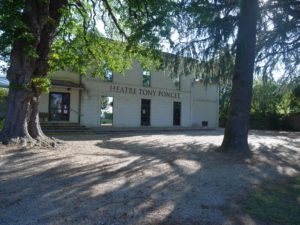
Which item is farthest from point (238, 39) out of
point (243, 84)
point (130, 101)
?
point (130, 101)

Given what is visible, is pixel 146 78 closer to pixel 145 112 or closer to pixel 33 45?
pixel 145 112

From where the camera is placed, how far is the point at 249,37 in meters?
11.3

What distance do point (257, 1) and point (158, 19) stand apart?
144 inches

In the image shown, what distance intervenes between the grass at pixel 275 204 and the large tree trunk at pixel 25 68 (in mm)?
7021

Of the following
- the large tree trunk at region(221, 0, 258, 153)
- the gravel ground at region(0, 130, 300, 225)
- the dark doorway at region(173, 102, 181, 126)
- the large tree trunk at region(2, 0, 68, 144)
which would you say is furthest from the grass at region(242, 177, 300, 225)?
the dark doorway at region(173, 102, 181, 126)

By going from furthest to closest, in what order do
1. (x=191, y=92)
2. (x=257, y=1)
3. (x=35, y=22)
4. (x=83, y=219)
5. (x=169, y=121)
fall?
(x=191, y=92), (x=169, y=121), (x=257, y=1), (x=35, y=22), (x=83, y=219)

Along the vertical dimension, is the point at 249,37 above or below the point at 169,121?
above

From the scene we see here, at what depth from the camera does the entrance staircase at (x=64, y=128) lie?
18.3 meters

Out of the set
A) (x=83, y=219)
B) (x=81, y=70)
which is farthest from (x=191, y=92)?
(x=83, y=219)

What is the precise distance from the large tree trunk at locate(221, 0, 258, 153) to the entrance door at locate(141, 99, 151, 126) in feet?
49.1

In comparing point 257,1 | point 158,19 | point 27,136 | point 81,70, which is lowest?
point 27,136

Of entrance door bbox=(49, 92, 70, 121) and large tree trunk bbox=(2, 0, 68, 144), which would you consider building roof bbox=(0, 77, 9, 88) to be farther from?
large tree trunk bbox=(2, 0, 68, 144)

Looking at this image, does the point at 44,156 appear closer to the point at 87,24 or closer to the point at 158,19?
the point at 158,19

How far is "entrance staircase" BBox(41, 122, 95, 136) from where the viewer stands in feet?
60.1
